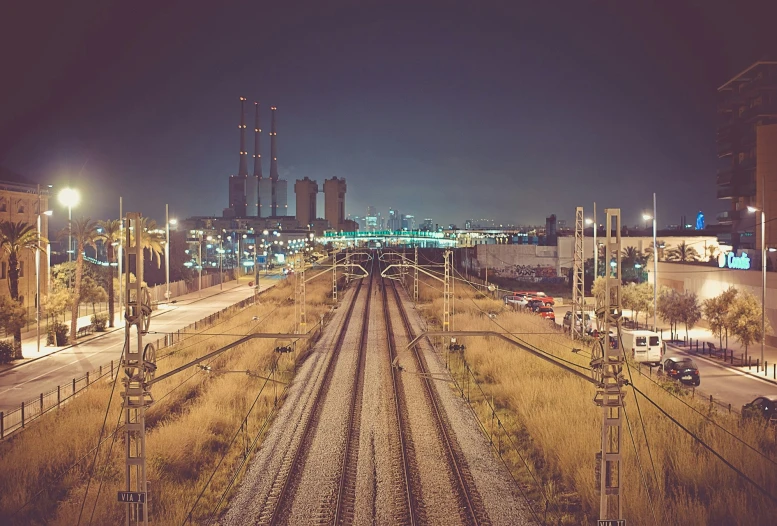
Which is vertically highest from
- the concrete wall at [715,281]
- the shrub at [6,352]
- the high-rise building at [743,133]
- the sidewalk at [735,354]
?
the high-rise building at [743,133]

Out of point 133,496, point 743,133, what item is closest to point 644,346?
point 133,496

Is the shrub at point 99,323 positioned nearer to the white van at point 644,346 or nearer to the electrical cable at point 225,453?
the electrical cable at point 225,453

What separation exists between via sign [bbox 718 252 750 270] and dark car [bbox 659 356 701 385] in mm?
15363

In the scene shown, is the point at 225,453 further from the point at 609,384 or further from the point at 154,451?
the point at 609,384

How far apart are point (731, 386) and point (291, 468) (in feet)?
57.1

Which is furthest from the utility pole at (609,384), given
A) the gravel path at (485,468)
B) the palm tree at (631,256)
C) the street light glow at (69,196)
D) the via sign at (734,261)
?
the palm tree at (631,256)

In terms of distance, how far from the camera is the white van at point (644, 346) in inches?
1026

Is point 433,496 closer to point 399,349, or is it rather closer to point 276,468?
point 276,468

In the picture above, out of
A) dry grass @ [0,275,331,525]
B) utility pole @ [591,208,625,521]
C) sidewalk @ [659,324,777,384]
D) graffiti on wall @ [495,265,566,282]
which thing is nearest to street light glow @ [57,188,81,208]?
dry grass @ [0,275,331,525]

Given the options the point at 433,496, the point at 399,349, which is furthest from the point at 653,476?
the point at 399,349

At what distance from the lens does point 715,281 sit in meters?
38.1

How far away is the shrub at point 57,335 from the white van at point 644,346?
27845mm

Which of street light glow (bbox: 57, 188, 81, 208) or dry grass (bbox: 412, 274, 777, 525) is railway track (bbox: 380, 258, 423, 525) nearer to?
dry grass (bbox: 412, 274, 777, 525)

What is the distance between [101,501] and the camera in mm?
12086
